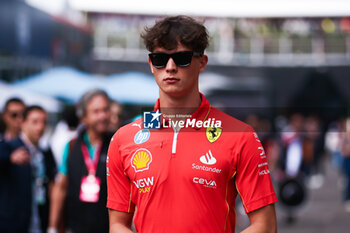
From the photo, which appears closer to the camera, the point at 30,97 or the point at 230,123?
the point at 230,123

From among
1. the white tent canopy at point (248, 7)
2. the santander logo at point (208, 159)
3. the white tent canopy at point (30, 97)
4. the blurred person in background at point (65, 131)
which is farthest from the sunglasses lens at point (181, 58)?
the white tent canopy at point (248, 7)

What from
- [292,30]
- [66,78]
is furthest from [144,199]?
[292,30]

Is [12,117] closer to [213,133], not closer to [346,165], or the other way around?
[213,133]

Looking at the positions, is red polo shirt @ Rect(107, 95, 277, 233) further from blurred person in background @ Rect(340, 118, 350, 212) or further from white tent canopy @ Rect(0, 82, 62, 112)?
blurred person in background @ Rect(340, 118, 350, 212)

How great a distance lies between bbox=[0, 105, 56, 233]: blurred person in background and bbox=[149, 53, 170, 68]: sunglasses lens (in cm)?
349

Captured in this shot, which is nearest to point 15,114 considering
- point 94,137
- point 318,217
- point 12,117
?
point 12,117

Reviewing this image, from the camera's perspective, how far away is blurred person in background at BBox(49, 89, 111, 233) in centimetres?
503

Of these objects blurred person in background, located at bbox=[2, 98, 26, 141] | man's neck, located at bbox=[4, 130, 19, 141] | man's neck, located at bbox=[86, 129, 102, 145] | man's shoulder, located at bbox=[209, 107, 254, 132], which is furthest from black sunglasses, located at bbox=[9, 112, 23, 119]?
man's shoulder, located at bbox=[209, 107, 254, 132]

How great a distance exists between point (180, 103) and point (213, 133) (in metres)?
0.22

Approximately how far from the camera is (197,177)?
2.70 metres

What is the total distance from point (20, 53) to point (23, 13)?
1.81 meters

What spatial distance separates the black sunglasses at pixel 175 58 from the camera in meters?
2.78

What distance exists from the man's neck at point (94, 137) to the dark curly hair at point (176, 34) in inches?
97.0

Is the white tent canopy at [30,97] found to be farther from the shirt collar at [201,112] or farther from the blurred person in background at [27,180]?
the shirt collar at [201,112]
